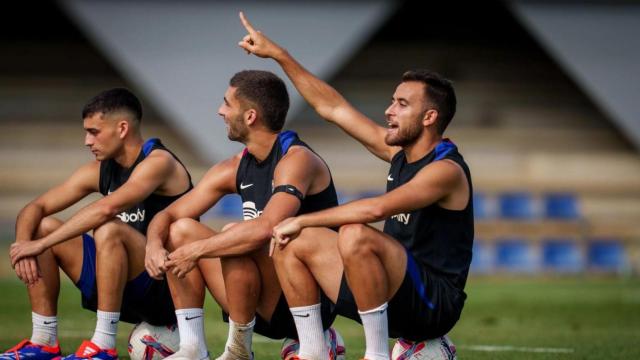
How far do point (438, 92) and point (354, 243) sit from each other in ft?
3.96

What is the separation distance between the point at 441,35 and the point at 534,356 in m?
17.7

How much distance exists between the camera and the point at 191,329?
21.6 ft

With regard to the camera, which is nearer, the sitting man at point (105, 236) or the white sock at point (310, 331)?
the white sock at point (310, 331)

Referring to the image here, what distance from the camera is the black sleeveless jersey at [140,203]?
24.4ft

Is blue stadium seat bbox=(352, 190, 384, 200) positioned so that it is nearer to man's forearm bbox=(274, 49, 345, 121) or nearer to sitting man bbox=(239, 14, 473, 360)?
man's forearm bbox=(274, 49, 345, 121)

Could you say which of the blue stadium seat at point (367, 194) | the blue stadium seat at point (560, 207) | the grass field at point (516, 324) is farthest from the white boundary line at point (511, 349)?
the blue stadium seat at point (560, 207)

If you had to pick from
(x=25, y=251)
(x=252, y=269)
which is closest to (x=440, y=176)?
(x=252, y=269)

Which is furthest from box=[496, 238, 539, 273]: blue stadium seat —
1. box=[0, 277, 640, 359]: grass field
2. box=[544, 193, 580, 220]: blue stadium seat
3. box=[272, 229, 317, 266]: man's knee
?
box=[272, 229, 317, 266]: man's knee

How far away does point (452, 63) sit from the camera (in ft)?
82.1

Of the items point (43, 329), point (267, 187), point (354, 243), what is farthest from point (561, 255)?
point (354, 243)

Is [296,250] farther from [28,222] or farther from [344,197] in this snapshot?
[344,197]

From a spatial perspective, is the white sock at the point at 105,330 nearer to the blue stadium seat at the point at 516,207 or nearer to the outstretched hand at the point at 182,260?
the outstretched hand at the point at 182,260

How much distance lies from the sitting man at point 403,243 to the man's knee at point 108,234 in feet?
3.77

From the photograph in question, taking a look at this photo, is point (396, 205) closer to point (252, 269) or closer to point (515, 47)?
point (252, 269)
